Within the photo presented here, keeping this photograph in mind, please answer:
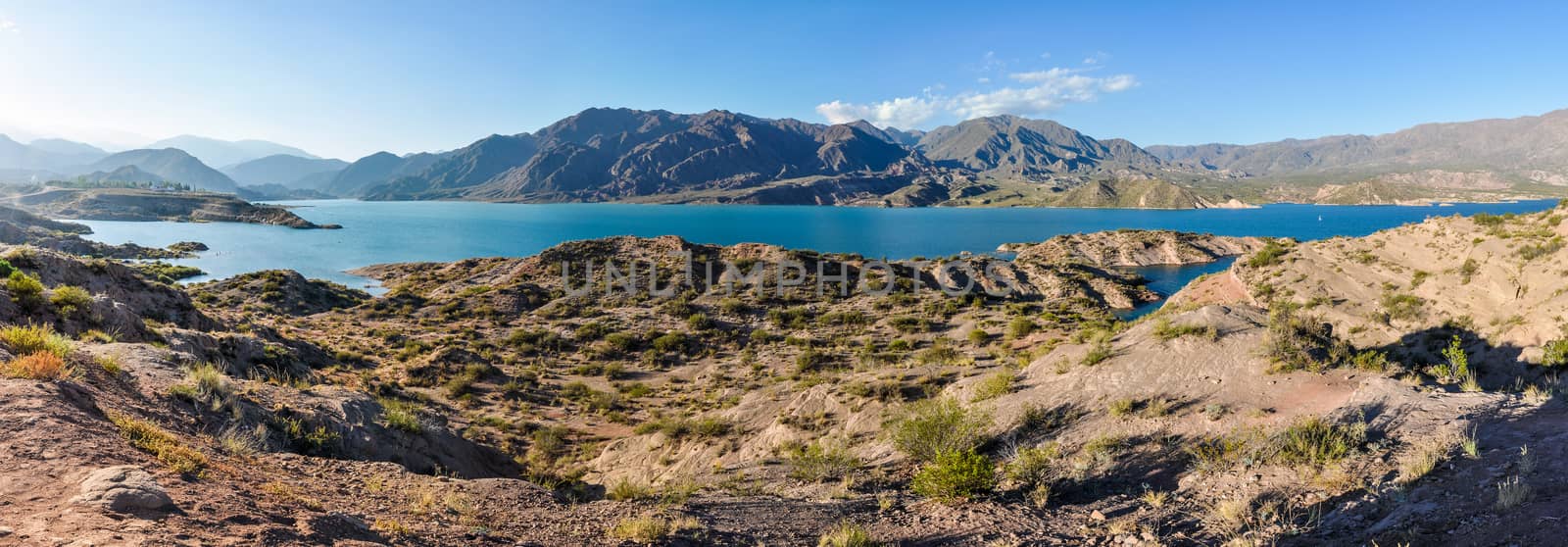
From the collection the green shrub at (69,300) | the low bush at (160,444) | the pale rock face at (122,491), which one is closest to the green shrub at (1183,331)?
the pale rock face at (122,491)

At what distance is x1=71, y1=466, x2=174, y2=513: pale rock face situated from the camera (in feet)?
17.9

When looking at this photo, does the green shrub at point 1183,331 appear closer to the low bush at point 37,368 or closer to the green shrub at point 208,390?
the green shrub at point 208,390

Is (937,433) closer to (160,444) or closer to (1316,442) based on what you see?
(1316,442)

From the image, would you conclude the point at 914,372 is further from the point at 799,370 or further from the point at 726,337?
the point at 726,337

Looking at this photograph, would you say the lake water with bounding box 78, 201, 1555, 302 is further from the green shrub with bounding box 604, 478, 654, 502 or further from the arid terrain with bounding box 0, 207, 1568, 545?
the green shrub with bounding box 604, 478, 654, 502

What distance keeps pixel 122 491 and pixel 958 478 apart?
10.9 metres

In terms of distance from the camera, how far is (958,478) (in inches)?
393

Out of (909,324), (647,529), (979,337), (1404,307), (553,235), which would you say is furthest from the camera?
(553,235)

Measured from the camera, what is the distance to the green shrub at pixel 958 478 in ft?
32.9

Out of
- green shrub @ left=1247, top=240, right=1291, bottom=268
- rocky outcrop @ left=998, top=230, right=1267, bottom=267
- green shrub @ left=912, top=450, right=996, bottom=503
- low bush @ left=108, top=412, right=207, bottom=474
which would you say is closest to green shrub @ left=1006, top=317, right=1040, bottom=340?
green shrub @ left=1247, top=240, right=1291, bottom=268

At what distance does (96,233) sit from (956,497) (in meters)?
207

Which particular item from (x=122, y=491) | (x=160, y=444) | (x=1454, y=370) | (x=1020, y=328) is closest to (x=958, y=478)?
(x=122, y=491)

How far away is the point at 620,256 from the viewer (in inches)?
2430

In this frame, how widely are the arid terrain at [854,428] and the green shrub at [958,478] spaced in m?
0.05
